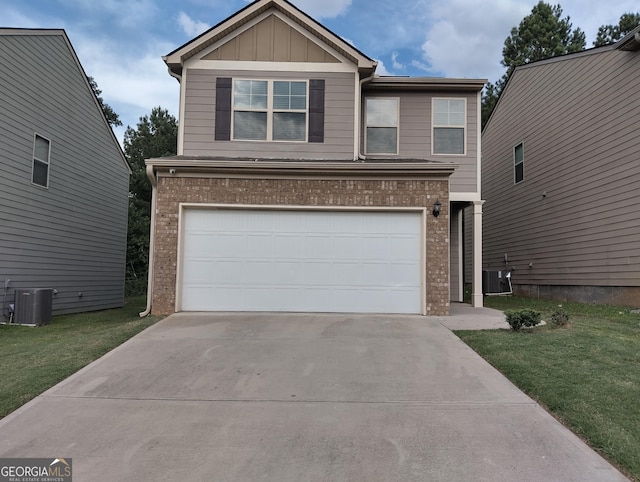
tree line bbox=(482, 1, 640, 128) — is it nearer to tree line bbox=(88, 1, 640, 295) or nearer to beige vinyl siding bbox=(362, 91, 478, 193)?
tree line bbox=(88, 1, 640, 295)

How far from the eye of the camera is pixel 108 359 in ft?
21.5

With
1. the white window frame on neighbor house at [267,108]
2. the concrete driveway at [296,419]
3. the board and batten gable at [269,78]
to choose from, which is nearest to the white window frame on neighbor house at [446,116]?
the board and batten gable at [269,78]

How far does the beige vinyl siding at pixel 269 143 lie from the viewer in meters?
11.3

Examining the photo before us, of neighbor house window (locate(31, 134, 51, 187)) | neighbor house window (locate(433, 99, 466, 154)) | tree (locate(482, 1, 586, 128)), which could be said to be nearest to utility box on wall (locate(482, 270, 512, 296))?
neighbor house window (locate(433, 99, 466, 154))

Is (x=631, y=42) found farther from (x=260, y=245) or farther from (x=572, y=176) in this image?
(x=260, y=245)

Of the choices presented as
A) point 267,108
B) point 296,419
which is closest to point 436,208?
point 267,108

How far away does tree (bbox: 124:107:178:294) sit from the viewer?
29391 mm

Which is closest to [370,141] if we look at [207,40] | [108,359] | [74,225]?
[207,40]

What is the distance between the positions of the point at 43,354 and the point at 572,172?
13707mm

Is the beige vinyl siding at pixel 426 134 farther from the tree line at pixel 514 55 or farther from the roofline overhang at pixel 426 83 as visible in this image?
the tree line at pixel 514 55

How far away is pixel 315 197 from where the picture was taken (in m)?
10.1

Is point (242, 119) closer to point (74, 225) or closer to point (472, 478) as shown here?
point (74, 225)

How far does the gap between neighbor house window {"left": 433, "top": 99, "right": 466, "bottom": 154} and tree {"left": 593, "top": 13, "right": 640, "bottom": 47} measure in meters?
24.0

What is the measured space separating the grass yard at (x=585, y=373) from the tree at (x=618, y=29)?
2834cm
